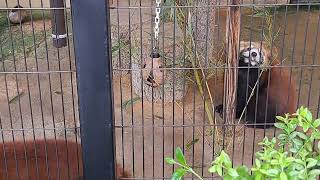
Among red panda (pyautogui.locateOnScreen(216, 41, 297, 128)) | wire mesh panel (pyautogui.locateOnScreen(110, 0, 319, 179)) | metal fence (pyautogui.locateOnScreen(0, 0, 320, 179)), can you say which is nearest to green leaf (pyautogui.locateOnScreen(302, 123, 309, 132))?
metal fence (pyautogui.locateOnScreen(0, 0, 320, 179))

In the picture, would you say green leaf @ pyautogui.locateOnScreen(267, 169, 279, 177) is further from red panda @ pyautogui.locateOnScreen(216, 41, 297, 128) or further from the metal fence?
red panda @ pyautogui.locateOnScreen(216, 41, 297, 128)

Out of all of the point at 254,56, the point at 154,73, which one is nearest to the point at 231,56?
the point at 254,56

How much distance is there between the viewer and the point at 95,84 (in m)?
2.06

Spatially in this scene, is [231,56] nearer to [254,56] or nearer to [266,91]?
[254,56]

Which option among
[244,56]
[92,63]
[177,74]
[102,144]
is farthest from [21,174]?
[244,56]

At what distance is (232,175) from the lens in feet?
3.98

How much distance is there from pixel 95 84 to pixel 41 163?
1.01 meters

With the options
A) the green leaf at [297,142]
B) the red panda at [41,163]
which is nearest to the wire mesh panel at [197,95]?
the red panda at [41,163]

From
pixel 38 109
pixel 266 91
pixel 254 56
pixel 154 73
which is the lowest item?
pixel 38 109

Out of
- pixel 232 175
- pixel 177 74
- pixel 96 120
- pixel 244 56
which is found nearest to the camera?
pixel 232 175

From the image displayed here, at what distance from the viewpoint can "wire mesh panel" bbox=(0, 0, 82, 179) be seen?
8.60 ft

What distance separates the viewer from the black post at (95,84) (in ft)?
6.46

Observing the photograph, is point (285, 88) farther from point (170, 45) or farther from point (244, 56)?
point (170, 45)

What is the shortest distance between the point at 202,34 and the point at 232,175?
258cm
